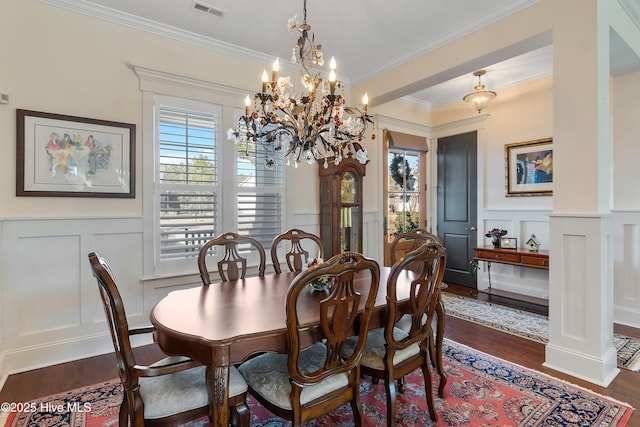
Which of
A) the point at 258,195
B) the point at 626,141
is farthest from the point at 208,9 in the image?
the point at 626,141

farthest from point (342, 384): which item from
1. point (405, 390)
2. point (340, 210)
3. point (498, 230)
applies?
point (498, 230)

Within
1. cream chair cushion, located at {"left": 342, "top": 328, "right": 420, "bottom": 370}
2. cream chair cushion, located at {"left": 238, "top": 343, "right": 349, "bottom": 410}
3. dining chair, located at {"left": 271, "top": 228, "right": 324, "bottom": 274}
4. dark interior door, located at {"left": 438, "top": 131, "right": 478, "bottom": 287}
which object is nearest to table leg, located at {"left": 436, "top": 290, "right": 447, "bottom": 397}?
cream chair cushion, located at {"left": 342, "top": 328, "right": 420, "bottom": 370}

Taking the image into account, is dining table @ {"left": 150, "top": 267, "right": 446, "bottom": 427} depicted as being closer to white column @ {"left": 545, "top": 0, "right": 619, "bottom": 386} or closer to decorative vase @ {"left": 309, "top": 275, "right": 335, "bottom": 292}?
decorative vase @ {"left": 309, "top": 275, "right": 335, "bottom": 292}

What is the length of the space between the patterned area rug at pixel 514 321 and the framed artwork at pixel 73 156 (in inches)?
151

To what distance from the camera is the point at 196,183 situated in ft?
11.0

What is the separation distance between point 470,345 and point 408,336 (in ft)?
4.98

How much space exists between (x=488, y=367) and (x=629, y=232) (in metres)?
2.43

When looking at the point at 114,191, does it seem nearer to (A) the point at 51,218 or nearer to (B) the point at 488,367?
(A) the point at 51,218

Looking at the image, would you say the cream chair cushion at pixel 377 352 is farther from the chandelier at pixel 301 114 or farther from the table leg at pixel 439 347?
the chandelier at pixel 301 114

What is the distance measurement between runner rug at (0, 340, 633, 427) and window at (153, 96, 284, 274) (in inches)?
51.3

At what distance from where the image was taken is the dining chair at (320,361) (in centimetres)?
144

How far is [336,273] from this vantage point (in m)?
1.45

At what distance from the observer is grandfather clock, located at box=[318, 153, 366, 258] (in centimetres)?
399

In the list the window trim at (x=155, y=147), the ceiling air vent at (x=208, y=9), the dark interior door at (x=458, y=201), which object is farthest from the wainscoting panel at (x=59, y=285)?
the dark interior door at (x=458, y=201)
